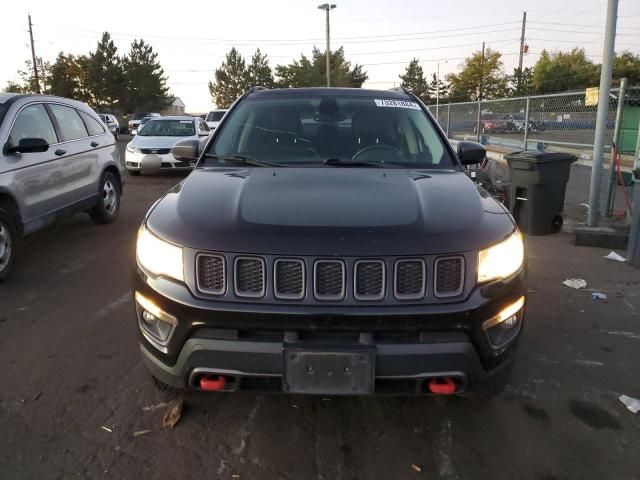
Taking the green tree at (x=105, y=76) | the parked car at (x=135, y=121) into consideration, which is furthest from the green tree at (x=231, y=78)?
the parked car at (x=135, y=121)

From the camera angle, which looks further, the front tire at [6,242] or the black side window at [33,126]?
the black side window at [33,126]

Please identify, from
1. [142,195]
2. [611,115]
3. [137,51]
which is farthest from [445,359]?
[137,51]

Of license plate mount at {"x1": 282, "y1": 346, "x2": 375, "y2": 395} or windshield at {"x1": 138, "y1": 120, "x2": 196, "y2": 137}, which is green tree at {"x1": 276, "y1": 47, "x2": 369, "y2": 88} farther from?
license plate mount at {"x1": 282, "y1": 346, "x2": 375, "y2": 395}

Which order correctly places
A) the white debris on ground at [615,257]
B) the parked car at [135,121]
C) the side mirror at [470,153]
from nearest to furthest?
1. the side mirror at [470,153]
2. the white debris on ground at [615,257]
3. the parked car at [135,121]

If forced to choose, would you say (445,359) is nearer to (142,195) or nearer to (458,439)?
(458,439)

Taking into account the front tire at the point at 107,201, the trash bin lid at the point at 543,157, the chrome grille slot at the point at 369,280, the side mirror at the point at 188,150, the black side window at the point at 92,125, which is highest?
the black side window at the point at 92,125

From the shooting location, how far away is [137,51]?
66.9m

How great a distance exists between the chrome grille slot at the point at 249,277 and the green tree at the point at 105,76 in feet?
215

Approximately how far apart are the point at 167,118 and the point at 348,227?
13207mm

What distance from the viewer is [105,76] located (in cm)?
6119

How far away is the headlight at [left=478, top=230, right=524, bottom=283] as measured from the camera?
2.34m

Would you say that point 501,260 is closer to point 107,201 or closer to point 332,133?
point 332,133

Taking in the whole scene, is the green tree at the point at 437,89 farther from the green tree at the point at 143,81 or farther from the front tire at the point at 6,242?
the front tire at the point at 6,242

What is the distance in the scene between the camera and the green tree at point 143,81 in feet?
208
